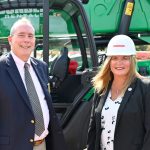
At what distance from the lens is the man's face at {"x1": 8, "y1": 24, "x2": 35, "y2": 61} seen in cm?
324

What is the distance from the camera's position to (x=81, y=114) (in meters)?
4.31

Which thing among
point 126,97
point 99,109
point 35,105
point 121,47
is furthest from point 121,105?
point 35,105

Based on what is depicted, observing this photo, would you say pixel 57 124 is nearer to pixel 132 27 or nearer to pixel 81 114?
pixel 81 114

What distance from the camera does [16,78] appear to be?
10.5 feet

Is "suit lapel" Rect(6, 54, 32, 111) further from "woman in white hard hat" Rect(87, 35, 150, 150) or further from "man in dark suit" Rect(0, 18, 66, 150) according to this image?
"woman in white hard hat" Rect(87, 35, 150, 150)

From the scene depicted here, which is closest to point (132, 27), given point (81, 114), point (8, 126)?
point (81, 114)

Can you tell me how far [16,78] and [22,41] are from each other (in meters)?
0.26

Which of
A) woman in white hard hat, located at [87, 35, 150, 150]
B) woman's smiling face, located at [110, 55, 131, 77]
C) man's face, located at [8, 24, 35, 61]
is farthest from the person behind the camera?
man's face, located at [8, 24, 35, 61]

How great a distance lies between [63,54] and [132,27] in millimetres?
1436

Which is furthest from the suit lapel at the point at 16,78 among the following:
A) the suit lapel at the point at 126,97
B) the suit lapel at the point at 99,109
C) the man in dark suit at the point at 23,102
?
the suit lapel at the point at 126,97

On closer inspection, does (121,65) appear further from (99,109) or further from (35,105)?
(35,105)

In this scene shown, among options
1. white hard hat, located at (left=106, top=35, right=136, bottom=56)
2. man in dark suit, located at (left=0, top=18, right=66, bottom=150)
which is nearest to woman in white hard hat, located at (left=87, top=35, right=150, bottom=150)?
white hard hat, located at (left=106, top=35, right=136, bottom=56)

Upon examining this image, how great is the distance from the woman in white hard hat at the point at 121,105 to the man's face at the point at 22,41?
551 millimetres

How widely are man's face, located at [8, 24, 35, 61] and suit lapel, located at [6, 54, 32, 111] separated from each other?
0.09 metres
